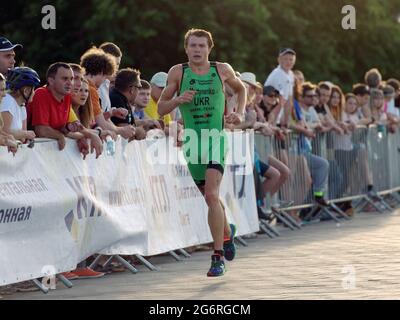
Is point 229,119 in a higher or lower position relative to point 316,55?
lower

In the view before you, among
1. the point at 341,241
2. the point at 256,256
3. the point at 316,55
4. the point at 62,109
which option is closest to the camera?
the point at 62,109

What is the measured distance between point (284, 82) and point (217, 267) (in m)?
7.97

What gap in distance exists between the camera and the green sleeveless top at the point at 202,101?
12.8m

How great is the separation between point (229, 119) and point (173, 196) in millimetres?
2069

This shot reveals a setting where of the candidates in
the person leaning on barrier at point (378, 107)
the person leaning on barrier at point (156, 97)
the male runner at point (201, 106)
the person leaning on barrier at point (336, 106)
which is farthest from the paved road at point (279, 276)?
the person leaning on barrier at point (378, 107)

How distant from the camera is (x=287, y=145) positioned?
19016mm

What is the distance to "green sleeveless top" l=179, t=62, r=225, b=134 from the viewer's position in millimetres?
12750

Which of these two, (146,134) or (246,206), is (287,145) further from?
(146,134)

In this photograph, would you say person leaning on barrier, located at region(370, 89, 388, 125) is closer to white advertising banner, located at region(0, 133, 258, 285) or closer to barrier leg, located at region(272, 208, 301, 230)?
barrier leg, located at region(272, 208, 301, 230)

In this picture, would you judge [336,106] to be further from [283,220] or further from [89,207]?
[89,207]

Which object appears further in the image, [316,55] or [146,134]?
[316,55]

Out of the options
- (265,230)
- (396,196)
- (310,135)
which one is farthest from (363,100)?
(265,230)

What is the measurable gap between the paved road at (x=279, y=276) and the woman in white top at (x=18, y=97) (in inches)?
57.0

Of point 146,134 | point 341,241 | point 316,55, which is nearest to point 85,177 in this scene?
point 146,134
